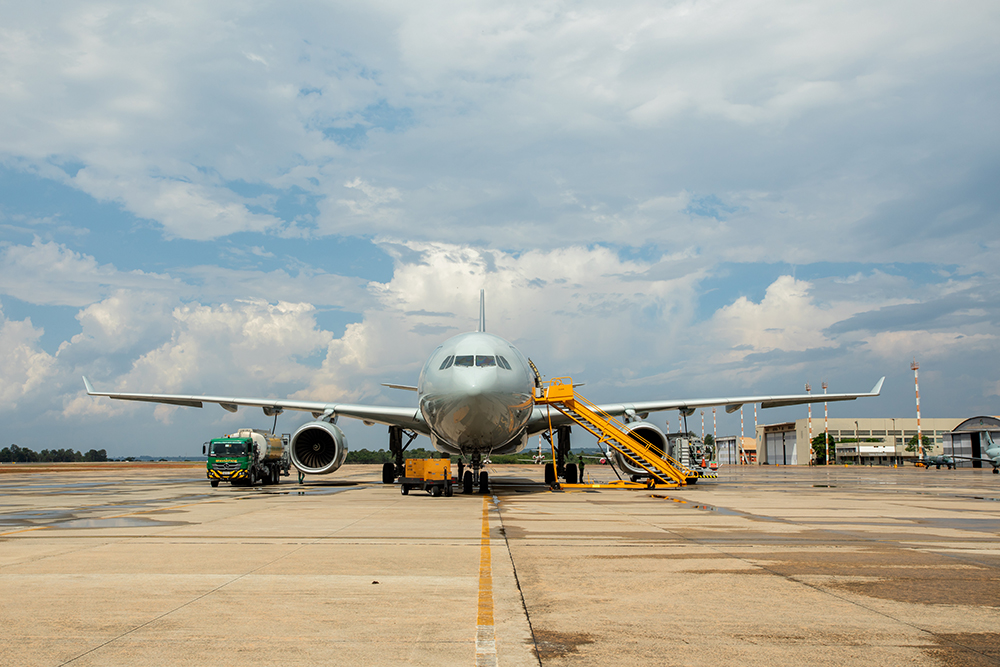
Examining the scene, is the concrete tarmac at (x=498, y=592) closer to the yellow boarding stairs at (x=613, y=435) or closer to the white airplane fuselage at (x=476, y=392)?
the white airplane fuselage at (x=476, y=392)

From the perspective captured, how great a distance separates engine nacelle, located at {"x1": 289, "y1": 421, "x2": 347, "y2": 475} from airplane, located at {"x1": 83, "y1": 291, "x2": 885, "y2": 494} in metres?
0.03

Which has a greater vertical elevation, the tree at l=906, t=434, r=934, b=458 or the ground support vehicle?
the ground support vehicle

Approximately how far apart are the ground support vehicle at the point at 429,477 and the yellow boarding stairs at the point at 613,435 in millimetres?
4594

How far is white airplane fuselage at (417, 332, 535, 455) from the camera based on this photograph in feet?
60.6

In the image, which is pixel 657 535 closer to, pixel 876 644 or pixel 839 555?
pixel 839 555

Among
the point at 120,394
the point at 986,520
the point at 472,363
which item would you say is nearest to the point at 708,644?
the point at 986,520

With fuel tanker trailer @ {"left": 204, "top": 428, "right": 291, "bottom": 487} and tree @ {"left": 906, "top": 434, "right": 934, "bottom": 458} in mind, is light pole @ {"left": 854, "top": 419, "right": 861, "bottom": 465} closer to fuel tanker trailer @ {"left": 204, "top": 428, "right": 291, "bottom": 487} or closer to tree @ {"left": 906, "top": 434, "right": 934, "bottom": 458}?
tree @ {"left": 906, "top": 434, "right": 934, "bottom": 458}

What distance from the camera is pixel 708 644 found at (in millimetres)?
4520

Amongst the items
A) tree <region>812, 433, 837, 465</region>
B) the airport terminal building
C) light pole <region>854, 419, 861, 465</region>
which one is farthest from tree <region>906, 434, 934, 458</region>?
tree <region>812, 433, 837, 465</region>

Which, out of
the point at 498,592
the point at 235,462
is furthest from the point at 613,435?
the point at 498,592

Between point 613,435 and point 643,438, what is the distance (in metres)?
1.39

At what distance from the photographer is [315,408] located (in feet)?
87.6

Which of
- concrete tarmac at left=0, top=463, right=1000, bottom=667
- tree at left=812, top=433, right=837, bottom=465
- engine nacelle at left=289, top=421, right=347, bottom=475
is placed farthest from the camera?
tree at left=812, top=433, right=837, bottom=465

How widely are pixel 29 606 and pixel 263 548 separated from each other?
3.71m
